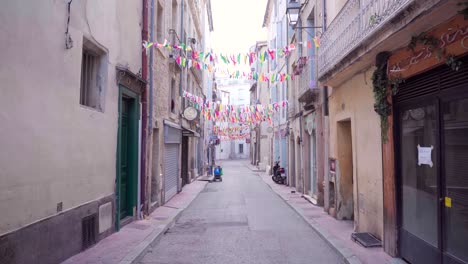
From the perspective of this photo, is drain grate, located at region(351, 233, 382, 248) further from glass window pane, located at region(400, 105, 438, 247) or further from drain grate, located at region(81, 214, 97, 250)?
drain grate, located at region(81, 214, 97, 250)

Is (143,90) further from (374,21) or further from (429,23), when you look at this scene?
(429,23)

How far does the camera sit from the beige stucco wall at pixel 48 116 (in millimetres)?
4441

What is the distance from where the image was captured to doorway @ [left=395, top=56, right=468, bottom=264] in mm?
4652

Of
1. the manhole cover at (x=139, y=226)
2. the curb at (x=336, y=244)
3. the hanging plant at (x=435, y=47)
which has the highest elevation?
the hanging plant at (x=435, y=47)

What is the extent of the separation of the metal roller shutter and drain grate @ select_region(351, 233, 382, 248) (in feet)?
25.2

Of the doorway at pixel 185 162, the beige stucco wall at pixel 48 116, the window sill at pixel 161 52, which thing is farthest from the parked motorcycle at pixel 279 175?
the beige stucco wall at pixel 48 116

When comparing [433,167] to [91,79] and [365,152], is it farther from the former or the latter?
[91,79]

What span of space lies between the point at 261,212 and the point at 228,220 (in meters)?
1.72

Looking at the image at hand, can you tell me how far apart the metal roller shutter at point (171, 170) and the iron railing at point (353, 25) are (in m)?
6.92

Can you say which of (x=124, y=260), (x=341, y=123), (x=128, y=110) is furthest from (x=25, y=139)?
(x=341, y=123)

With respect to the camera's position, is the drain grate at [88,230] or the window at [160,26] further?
the window at [160,26]

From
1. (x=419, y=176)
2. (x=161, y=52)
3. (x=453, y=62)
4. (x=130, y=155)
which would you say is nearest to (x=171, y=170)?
(x=161, y=52)

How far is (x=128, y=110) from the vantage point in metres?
9.78

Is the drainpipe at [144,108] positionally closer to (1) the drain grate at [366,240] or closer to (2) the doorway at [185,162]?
(1) the drain grate at [366,240]
